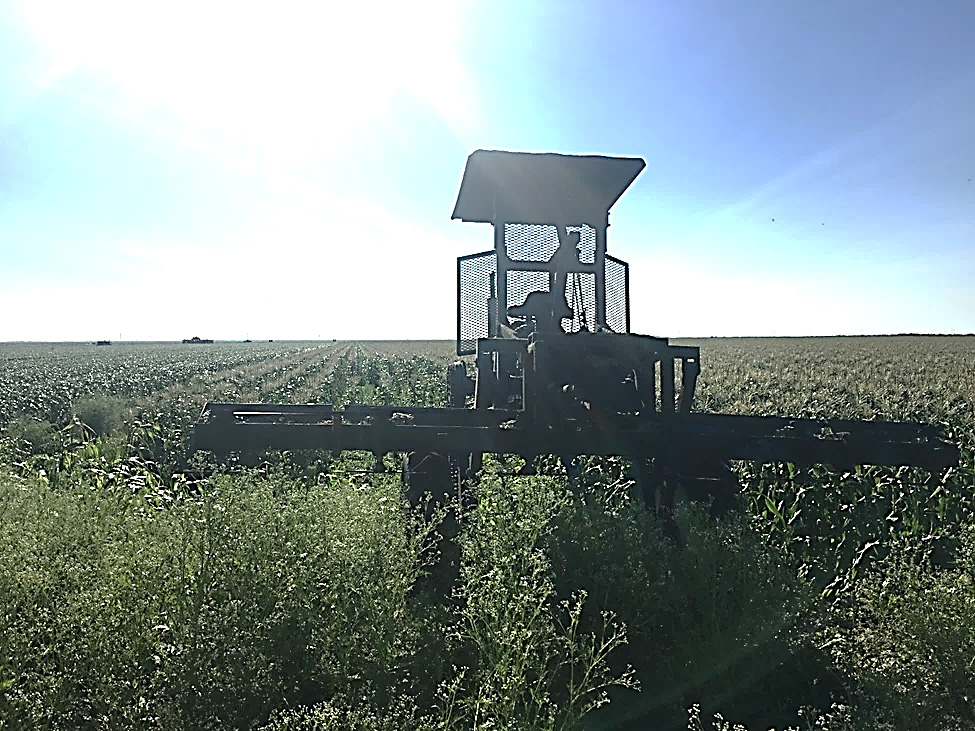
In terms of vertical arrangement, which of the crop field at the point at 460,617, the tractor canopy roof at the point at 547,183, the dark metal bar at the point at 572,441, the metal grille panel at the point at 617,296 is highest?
the tractor canopy roof at the point at 547,183

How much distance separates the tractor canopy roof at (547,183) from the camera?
7.59 m

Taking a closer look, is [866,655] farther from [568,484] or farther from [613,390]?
[568,484]

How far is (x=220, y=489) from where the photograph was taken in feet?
19.9

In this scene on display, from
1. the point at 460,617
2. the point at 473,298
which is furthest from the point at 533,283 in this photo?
the point at 460,617

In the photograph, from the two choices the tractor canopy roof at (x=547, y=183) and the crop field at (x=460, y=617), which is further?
the tractor canopy roof at (x=547, y=183)

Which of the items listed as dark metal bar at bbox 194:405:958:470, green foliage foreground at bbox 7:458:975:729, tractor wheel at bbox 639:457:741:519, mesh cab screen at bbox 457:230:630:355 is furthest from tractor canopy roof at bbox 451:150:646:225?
green foliage foreground at bbox 7:458:975:729

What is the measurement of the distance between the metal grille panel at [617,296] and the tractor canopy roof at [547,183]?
61 cm

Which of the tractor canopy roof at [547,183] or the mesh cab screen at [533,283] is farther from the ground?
the tractor canopy roof at [547,183]

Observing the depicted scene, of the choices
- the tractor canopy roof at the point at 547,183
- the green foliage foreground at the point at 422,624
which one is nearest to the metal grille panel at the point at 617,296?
the tractor canopy roof at the point at 547,183

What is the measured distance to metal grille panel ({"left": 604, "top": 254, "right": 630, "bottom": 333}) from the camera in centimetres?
833

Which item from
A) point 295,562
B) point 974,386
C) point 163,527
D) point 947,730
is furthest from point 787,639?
point 974,386

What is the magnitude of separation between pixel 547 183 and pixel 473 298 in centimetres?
165

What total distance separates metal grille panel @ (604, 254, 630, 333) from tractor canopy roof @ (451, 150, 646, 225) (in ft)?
2.00

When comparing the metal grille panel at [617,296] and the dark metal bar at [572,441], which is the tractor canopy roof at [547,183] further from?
the dark metal bar at [572,441]
